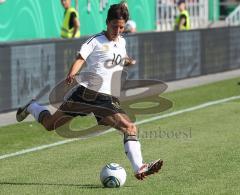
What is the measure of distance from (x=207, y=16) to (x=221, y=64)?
995cm

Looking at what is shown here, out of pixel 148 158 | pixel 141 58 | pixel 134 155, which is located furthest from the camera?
pixel 141 58

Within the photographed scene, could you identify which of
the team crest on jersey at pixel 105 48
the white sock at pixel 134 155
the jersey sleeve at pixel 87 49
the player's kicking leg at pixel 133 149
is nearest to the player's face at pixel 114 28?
the team crest on jersey at pixel 105 48

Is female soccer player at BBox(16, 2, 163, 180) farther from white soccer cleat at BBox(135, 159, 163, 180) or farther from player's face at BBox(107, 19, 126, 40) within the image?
white soccer cleat at BBox(135, 159, 163, 180)

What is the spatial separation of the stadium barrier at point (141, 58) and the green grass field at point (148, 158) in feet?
6.74

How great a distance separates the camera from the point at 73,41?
1955 cm

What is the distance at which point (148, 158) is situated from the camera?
11.8m

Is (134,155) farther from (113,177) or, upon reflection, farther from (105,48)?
(105,48)

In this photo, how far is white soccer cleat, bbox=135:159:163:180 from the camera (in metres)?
9.64

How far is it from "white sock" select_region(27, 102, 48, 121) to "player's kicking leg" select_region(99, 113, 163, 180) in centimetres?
140

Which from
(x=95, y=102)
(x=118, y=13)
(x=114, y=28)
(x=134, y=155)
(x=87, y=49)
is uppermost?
(x=118, y=13)

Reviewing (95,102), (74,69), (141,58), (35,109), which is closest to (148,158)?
(35,109)

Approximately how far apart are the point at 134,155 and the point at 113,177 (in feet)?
1.18

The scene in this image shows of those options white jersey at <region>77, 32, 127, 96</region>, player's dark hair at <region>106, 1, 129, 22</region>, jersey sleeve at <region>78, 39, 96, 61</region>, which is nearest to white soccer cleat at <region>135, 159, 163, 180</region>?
white jersey at <region>77, 32, 127, 96</region>

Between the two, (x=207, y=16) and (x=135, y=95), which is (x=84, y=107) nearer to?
(x=135, y=95)
